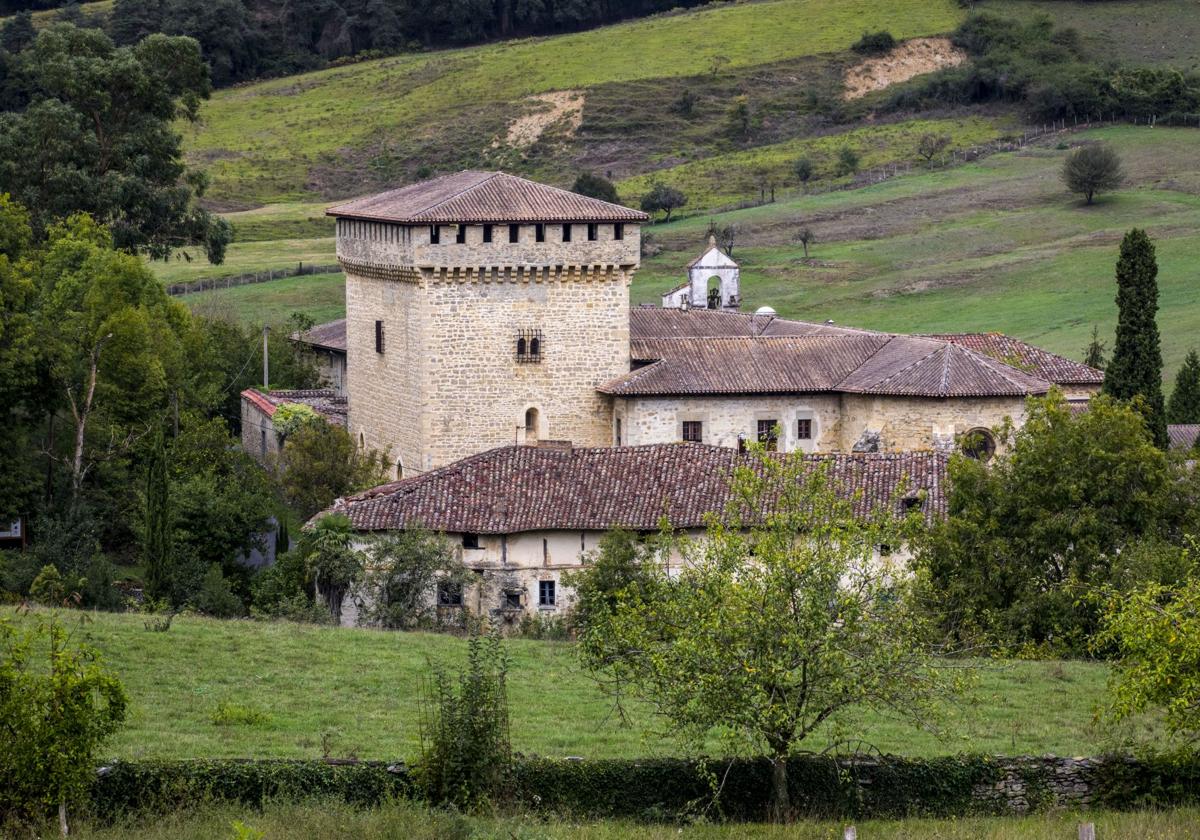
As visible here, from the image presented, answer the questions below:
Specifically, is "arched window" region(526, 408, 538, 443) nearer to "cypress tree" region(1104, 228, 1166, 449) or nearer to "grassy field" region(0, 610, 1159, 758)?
"cypress tree" region(1104, 228, 1166, 449)

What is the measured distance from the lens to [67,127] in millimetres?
67312

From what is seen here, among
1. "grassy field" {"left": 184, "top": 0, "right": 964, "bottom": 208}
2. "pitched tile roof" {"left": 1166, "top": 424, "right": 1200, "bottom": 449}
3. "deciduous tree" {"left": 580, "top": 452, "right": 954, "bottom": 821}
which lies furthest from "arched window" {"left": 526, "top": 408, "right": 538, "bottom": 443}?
"grassy field" {"left": 184, "top": 0, "right": 964, "bottom": 208}

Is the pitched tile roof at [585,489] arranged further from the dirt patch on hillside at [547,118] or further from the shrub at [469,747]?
the dirt patch on hillside at [547,118]

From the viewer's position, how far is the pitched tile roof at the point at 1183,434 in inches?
2369

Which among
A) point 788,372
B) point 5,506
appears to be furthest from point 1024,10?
point 5,506

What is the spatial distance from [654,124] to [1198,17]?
42.4 meters

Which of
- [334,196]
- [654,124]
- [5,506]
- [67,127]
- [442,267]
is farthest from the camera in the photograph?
[654,124]

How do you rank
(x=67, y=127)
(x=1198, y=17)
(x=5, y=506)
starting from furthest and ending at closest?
(x=1198, y=17) < (x=67, y=127) < (x=5, y=506)

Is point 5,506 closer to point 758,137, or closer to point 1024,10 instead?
point 758,137

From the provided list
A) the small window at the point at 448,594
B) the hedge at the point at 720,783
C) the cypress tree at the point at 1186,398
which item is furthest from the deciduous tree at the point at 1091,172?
the hedge at the point at 720,783

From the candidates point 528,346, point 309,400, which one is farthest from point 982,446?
point 309,400

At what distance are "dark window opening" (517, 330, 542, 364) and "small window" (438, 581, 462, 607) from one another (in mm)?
11850

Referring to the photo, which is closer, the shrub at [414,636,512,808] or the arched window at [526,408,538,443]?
the shrub at [414,636,512,808]

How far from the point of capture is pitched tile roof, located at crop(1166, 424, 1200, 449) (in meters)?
60.2
